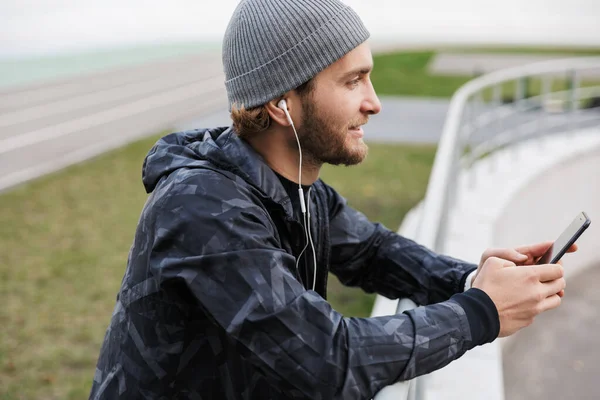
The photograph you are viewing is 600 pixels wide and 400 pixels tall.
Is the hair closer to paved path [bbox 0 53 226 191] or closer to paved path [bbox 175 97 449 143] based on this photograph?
paved path [bbox 0 53 226 191]

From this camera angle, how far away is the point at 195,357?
164 cm

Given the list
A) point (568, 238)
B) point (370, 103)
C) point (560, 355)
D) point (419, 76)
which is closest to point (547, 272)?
point (568, 238)

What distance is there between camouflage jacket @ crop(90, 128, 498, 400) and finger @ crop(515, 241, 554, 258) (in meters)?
0.47

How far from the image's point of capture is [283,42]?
183cm

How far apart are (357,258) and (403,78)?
52.9 ft

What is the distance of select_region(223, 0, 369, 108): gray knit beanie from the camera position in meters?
1.82

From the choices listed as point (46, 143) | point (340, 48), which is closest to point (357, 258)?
point (340, 48)

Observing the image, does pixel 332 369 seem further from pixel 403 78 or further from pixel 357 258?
pixel 403 78

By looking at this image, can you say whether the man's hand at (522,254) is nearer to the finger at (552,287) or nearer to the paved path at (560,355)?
the finger at (552,287)

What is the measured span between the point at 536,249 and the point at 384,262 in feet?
1.60

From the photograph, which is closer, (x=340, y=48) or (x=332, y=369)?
(x=332, y=369)

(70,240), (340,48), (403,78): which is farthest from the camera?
(403,78)

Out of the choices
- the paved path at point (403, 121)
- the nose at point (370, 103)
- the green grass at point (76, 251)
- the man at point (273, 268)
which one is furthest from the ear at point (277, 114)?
the paved path at point (403, 121)

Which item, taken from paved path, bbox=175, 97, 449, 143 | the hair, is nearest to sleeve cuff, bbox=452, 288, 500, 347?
the hair
